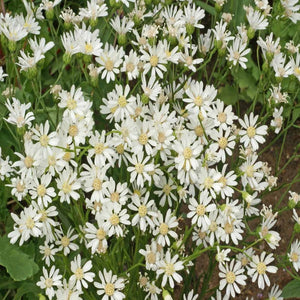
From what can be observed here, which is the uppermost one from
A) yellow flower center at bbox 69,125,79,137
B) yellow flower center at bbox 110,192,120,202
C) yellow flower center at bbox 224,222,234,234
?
yellow flower center at bbox 69,125,79,137

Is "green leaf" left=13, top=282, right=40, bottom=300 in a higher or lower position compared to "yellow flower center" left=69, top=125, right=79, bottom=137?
lower

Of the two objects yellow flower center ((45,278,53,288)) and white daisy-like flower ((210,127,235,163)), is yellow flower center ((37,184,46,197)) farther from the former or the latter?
white daisy-like flower ((210,127,235,163))

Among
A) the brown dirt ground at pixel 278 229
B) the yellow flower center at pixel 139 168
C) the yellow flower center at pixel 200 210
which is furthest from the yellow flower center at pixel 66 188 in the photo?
the brown dirt ground at pixel 278 229

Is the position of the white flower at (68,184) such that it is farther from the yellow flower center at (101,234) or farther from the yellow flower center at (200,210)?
the yellow flower center at (200,210)

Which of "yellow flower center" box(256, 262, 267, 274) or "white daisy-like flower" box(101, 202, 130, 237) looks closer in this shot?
"white daisy-like flower" box(101, 202, 130, 237)

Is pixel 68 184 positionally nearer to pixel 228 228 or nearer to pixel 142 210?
pixel 142 210

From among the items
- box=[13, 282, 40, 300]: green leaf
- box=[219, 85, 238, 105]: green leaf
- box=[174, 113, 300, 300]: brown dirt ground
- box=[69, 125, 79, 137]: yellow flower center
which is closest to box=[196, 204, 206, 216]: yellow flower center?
box=[69, 125, 79, 137]: yellow flower center

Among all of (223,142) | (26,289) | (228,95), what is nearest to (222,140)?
(223,142)

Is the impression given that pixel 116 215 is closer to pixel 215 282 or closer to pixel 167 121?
pixel 167 121
